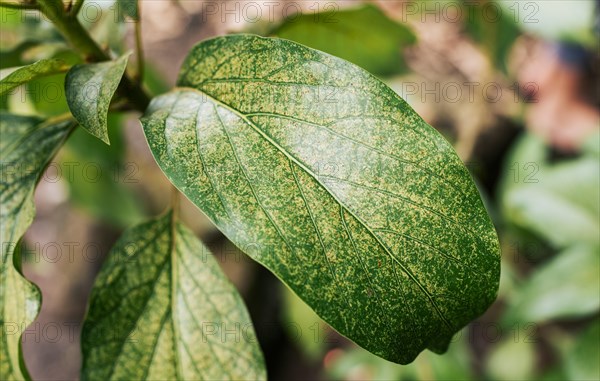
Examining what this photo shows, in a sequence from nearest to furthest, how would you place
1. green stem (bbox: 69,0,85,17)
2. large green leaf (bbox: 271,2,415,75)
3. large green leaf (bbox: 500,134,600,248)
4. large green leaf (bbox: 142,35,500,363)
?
large green leaf (bbox: 142,35,500,363) → green stem (bbox: 69,0,85,17) → large green leaf (bbox: 271,2,415,75) → large green leaf (bbox: 500,134,600,248)

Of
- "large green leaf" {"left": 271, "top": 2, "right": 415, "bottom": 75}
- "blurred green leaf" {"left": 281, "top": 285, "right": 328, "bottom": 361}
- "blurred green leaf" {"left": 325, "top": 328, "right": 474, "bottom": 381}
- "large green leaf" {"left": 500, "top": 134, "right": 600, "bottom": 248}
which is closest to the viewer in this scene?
"large green leaf" {"left": 271, "top": 2, "right": 415, "bottom": 75}

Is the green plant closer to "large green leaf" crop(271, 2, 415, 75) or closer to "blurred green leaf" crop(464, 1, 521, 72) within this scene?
"large green leaf" crop(271, 2, 415, 75)

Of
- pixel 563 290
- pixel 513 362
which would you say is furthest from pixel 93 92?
pixel 513 362

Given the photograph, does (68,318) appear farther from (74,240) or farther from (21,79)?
(21,79)

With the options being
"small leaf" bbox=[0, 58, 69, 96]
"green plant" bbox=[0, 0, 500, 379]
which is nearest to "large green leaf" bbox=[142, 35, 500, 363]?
"green plant" bbox=[0, 0, 500, 379]

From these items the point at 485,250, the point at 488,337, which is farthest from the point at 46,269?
the point at 485,250

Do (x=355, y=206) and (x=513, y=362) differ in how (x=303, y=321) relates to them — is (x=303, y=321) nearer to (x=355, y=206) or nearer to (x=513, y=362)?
(x=513, y=362)

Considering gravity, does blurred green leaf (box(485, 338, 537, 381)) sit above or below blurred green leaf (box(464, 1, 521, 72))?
below
